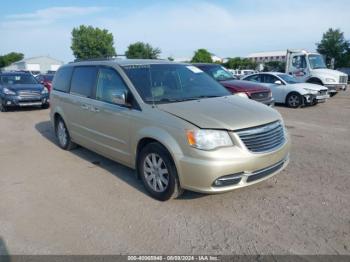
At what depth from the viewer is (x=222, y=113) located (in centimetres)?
384

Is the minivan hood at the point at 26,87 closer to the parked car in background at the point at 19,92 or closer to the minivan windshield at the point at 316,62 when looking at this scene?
the parked car in background at the point at 19,92

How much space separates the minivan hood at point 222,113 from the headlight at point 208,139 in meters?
0.07

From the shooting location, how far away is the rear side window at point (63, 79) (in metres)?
6.23

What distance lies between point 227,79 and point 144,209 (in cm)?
777

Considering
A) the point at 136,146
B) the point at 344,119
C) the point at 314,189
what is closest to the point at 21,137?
the point at 136,146

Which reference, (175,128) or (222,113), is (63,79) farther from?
(222,113)

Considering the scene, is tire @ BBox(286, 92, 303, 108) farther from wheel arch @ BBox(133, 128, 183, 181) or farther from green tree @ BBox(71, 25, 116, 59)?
green tree @ BBox(71, 25, 116, 59)

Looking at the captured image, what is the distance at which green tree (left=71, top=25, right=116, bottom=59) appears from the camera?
73250 millimetres

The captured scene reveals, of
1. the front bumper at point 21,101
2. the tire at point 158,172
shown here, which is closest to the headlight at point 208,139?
the tire at point 158,172

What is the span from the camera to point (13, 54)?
104938mm

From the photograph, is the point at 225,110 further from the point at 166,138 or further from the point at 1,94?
the point at 1,94

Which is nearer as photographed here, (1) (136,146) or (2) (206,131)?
(2) (206,131)

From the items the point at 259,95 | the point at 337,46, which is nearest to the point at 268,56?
the point at 337,46

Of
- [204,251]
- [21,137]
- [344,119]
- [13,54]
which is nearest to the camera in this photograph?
[204,251]
